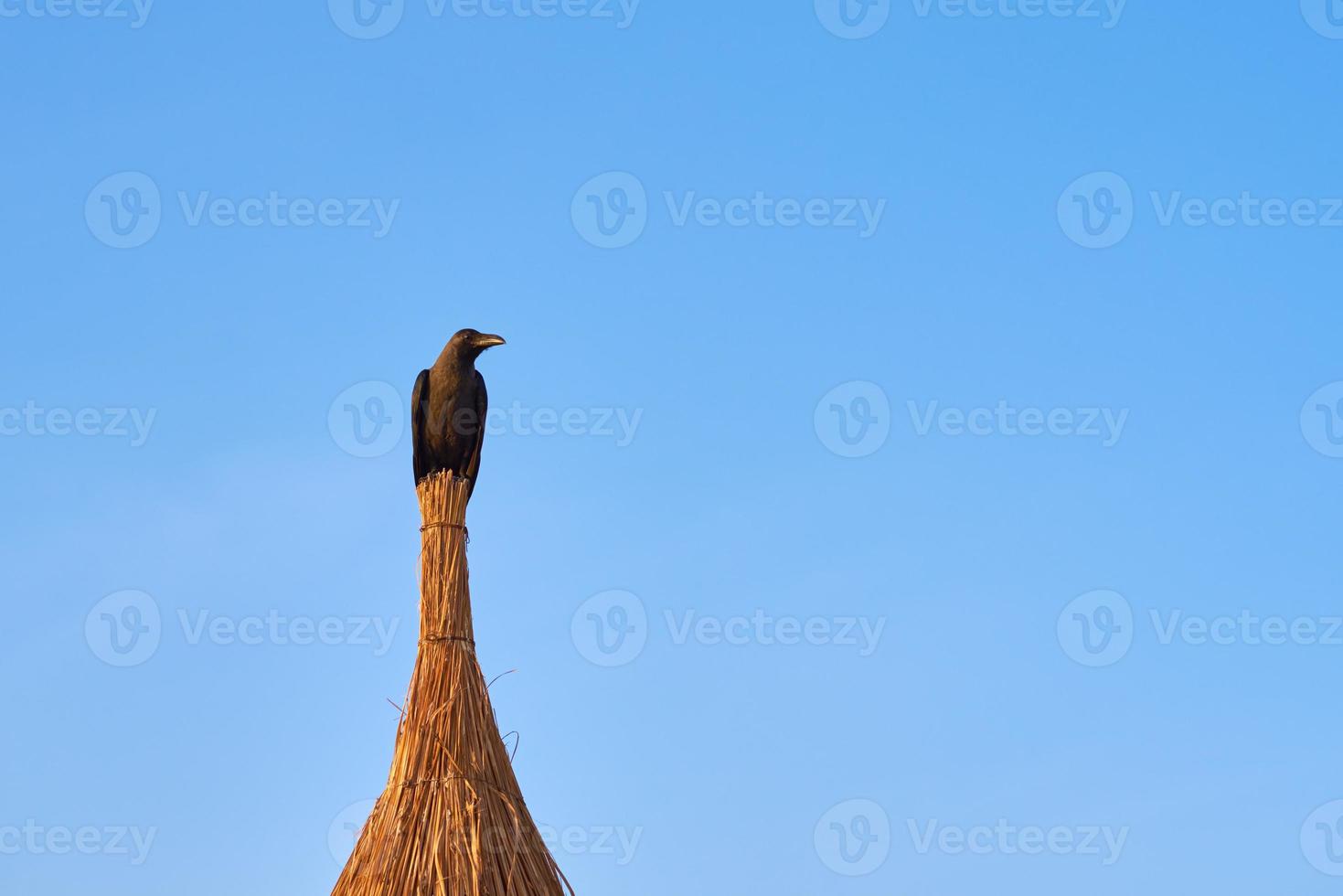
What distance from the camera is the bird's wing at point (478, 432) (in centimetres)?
841

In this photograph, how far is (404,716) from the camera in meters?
7.90

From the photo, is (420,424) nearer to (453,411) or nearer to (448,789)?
(453,411)

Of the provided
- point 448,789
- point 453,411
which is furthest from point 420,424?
point 448,789

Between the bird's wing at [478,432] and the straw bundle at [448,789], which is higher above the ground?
the bird's wing at [478,432]

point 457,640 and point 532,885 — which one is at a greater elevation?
point 457,640

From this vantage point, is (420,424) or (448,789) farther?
(420,424)

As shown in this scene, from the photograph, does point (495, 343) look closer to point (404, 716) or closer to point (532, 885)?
point (404, 716)

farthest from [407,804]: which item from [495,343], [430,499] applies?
[495,343]

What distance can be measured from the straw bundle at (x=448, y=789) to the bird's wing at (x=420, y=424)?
0.29 meters

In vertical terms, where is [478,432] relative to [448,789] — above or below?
above

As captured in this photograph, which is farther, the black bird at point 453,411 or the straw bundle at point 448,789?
the black bird at point 453,411

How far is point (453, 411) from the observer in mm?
8461

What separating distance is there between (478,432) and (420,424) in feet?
1.06

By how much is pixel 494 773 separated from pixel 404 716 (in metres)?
0.53
